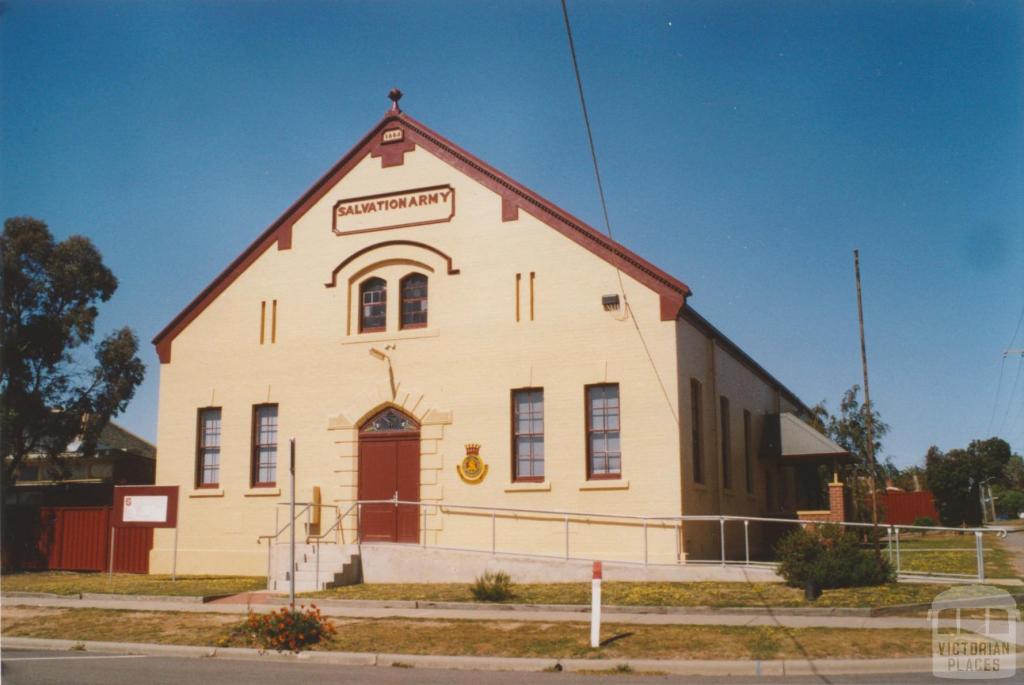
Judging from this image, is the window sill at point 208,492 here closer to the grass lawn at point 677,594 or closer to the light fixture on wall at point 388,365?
the light fixture on wall at point 388,365

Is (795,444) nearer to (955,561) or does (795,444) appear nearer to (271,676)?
(955,561)

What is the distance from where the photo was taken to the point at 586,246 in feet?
72.4

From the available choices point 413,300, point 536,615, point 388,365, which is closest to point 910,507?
point 413,300

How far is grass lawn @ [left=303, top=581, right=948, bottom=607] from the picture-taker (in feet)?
50.9

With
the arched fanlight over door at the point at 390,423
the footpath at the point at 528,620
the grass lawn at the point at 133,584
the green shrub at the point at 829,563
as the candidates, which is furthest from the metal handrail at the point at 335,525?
the green shrub at the point at 829,563

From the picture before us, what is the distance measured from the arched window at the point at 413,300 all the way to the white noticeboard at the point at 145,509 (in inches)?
273

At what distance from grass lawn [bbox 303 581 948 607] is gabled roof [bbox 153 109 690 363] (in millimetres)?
6068

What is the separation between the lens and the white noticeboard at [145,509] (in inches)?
892

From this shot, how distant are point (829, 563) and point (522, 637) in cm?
606

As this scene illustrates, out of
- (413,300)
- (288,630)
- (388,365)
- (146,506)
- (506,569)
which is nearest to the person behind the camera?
(288,630)

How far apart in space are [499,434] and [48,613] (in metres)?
9.62

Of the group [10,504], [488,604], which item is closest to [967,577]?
[488,604]

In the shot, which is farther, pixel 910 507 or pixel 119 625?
pixel 910 507

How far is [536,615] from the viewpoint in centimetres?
1556
